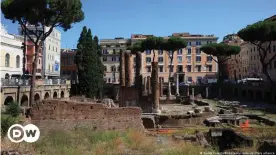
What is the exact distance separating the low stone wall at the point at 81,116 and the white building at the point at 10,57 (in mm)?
19106

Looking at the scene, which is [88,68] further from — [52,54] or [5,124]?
[5,124]

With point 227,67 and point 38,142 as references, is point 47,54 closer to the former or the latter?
point 38,142

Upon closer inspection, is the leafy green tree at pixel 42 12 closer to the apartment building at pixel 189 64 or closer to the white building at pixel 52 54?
the white building at pixel 52 54

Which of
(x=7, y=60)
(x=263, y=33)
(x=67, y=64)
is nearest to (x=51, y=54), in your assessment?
(x=67, y=64)

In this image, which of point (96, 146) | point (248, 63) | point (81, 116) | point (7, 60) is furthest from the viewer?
point (248, 63)

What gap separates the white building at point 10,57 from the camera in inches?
1280

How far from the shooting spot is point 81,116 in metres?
15.7

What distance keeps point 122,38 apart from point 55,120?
216 ft

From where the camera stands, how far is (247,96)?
4631cm

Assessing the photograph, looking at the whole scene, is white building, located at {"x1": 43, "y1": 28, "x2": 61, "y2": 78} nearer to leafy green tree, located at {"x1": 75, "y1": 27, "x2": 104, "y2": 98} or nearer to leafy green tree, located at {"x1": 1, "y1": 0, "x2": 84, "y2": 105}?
leafy green tree, located at {"x1": 75, "y1": 27, "x2": 104, "y2": 98}

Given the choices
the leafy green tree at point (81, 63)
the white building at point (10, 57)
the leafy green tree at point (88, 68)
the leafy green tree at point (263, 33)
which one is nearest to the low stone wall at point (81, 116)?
the white building at point (10, 57)

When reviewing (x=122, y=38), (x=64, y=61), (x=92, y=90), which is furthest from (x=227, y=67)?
(x=92, y=90)

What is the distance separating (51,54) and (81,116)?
41.7 meters

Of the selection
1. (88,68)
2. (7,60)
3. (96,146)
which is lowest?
(96,146)
